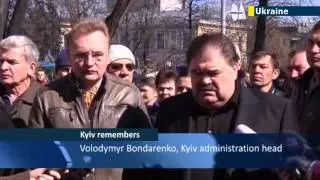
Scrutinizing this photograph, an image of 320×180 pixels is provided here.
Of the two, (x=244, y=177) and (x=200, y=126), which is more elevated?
(x=200, y=126)

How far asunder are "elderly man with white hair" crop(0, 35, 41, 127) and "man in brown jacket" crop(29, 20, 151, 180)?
420 mm

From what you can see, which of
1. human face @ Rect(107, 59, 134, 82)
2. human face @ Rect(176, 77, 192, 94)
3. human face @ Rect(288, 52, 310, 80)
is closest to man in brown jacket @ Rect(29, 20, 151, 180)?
human face @ Rect(107, 59, 134, 82)

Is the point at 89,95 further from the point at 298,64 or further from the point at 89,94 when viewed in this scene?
the point at 298,64

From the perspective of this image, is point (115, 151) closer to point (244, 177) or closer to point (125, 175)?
point (125, 175)

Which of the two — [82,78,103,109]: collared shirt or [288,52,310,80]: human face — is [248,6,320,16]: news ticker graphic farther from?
[288,52,310,80]: human face

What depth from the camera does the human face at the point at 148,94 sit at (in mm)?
5184

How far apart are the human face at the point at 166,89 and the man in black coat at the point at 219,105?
2.24 metres

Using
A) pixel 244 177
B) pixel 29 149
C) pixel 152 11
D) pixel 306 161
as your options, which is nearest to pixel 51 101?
pixel 29 149

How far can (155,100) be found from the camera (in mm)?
5250

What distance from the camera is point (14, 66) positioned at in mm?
3436

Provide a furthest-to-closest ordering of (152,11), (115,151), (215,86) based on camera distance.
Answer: (152,11) < (115,151) < (215,86)

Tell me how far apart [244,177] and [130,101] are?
26.3 inches

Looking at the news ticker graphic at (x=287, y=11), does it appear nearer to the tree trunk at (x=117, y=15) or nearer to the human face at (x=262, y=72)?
the human face at (x=262, y=72)

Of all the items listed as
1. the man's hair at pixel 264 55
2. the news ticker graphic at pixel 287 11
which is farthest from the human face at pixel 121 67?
the man's hair at pixel 264 55
